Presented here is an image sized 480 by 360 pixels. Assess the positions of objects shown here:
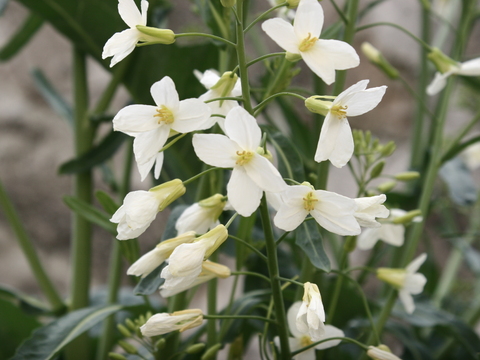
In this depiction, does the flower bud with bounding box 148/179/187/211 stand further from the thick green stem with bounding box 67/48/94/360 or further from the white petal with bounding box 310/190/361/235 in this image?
the thick green stem with bounding box 67/48/94/360

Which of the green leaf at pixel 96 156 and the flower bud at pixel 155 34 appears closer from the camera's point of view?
the flower bud at pixel 155 34

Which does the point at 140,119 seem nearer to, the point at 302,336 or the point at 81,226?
the point at 302,336

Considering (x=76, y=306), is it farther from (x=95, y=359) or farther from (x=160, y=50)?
(x=160, y=50)

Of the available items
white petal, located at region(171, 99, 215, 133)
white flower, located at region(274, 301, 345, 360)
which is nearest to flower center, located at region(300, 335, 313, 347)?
white flower, located at region(274, 301, 345, 360)

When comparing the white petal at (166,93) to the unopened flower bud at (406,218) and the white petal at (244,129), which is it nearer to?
the white petal at (244,129)

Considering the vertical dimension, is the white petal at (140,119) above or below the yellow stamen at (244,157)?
above

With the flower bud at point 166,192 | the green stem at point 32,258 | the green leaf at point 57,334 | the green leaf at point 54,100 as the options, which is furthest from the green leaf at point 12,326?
the flower bud at point 166,192
